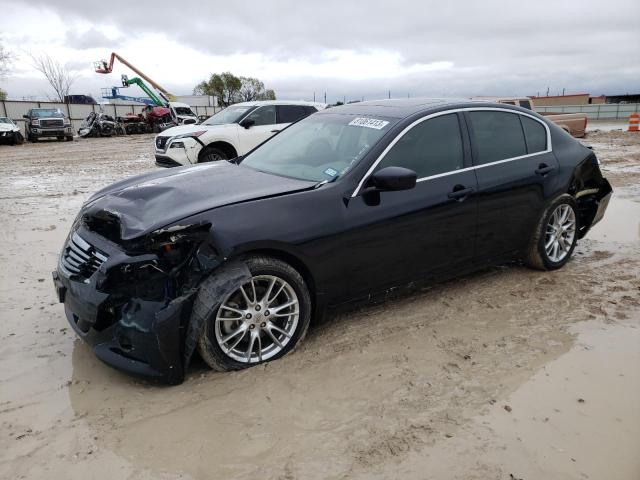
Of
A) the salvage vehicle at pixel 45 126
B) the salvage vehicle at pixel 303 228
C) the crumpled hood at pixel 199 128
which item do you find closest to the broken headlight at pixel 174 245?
the salvage vehicle at pixel 303 228

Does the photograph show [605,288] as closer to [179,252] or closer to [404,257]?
[404,257]

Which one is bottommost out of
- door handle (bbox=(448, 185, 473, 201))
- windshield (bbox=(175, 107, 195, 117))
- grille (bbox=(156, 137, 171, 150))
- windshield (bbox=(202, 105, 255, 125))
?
door handle (bbox=(448, 185, 473, 201))

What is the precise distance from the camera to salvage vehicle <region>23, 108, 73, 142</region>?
25188 millimetres

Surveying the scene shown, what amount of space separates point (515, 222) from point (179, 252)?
293 cm

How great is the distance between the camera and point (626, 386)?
3033 mm

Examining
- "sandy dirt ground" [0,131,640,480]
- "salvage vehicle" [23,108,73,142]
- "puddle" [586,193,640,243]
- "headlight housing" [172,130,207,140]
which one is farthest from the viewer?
"salvage vehicle" [23,108,73,142]

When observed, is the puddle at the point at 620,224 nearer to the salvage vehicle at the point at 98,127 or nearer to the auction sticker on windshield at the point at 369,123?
the auction sticker on windshield at the point at 369,123

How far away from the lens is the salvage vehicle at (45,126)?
25.2 m

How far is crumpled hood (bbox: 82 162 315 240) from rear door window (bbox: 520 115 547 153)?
229cm

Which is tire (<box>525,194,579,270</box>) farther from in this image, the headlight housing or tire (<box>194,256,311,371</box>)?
the headlight housing

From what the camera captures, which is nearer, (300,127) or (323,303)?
(323,303)

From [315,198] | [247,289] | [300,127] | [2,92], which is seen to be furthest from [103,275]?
[2,92]

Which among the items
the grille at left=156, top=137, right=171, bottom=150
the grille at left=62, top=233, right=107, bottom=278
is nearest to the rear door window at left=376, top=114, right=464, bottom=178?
the grille at left=62, top=233, right=107, bottom=278

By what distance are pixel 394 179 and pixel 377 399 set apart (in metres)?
1.41
